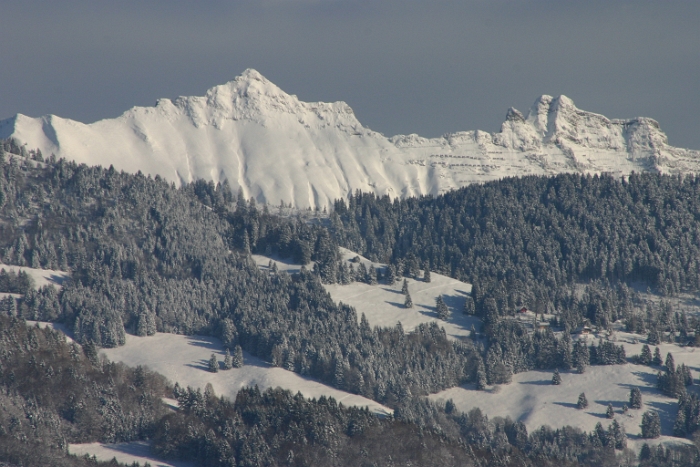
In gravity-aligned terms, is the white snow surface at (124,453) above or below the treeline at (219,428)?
below

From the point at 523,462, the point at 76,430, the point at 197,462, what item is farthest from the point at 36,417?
the point at 523,462

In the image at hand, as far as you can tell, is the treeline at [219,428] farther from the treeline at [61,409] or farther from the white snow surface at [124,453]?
the white snow surface at [124,453]

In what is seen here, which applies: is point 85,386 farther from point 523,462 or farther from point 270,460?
point 523,462

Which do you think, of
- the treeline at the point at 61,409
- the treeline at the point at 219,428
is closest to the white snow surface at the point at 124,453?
the treeline at the point at 219,428

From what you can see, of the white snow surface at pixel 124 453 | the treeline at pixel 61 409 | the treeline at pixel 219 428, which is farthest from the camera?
the treeline at pixel 219 428

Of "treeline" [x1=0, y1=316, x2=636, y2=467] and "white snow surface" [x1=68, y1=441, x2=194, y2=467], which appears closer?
"white snow surface" [x1=68, y1=441, x2=194, y2=467]

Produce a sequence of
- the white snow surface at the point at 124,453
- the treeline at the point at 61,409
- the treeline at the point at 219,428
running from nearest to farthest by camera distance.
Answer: the treeline at the point at 61,409 < the white snow surface at the point at 124,453 < the treeline at the point at 219,428

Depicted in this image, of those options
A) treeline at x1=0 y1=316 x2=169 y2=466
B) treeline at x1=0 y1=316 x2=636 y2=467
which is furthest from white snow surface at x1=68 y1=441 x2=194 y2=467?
treeline at x1=0 y1=316 x2=169 y2=466

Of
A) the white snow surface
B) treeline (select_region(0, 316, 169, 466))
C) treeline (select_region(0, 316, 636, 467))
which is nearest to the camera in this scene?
treeline (select_region(0, 316, 169, 466))

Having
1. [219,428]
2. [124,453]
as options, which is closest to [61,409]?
[124,453]

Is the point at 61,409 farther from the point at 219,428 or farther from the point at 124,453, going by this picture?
the point at 219,428

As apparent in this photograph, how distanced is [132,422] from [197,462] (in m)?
17.0

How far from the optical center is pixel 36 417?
183625mm

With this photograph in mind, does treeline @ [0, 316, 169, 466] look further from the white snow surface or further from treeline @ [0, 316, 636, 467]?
the white snow surface
